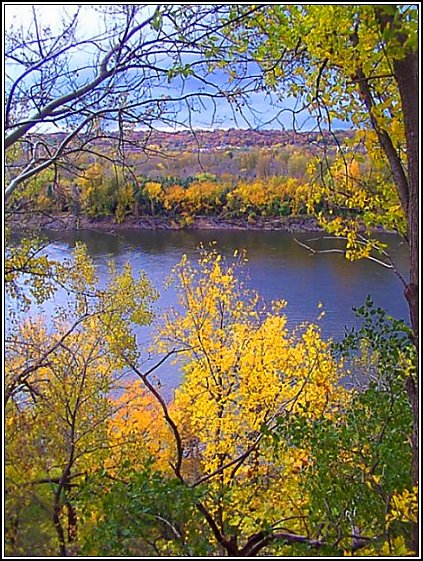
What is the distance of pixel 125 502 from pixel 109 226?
1329mm

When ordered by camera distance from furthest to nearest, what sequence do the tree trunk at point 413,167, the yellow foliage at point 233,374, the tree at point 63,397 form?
the yellow foliage at point 233,374 < the tree at point 63,397 < the tree trunk at point 413,167

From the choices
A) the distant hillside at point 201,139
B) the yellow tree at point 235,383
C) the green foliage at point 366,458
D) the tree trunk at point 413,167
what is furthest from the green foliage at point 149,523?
the distant hillside at point 201,139

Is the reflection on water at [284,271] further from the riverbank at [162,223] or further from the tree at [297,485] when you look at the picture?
the tree at [297,485]

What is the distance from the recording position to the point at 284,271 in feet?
16.9

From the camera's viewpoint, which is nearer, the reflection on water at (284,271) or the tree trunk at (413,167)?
the tree trunk at (413,167)

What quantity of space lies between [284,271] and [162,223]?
6.55ft

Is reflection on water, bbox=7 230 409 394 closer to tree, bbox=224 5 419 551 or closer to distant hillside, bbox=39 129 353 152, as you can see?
distant hillside, bbox=39 129 353 152

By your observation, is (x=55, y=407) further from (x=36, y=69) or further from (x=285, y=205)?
(x=285, y=205)

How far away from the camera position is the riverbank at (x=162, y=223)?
2.13 metres

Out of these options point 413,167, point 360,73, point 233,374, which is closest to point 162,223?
point 233,374

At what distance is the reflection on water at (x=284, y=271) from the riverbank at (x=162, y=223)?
0.37 feet

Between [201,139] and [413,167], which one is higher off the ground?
[201,139]

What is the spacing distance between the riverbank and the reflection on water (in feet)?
0.37

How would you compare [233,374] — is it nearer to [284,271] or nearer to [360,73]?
[284,271]
